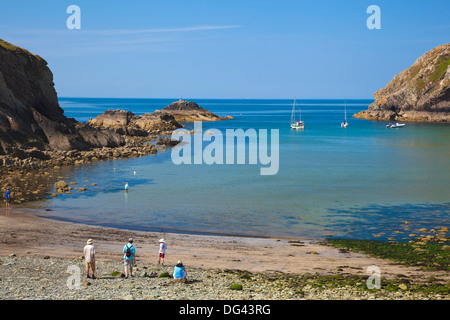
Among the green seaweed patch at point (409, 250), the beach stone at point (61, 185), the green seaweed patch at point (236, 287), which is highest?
the beach stone at point (61, 185)

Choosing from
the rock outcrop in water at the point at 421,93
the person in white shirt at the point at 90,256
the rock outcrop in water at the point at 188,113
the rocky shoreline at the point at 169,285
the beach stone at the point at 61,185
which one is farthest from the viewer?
the rock outcrop in water at the point at 188,113

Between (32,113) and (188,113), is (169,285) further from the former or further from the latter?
(188,113)

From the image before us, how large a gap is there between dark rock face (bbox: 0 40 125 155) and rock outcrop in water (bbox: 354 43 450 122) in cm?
12008

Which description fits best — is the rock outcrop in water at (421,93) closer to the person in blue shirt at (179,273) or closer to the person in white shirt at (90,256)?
the person in blue shirt at (179,273)

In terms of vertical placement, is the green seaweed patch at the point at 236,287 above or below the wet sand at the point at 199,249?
above

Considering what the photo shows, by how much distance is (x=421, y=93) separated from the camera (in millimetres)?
168875

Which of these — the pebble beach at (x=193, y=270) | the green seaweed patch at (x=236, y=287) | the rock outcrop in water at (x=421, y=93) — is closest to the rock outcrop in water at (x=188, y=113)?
the rock outcrop in water at (x=421, y=93)

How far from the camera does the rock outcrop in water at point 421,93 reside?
16088cm

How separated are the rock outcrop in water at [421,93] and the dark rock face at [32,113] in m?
120

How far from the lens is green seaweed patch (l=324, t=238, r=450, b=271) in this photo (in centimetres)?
2486

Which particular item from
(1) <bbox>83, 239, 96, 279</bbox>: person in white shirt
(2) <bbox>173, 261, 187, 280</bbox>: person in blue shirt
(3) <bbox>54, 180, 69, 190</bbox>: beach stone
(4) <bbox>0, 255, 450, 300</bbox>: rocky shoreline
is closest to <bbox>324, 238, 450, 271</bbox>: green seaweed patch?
(4) <bbox>0, 255, 450, 300</bbox>: rocky shoreline

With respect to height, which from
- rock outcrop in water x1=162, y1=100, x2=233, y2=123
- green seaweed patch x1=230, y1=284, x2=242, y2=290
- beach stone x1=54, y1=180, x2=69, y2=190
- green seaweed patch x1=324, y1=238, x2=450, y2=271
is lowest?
green seaweed patch x1=324, y1=238, x2=450, y2=271

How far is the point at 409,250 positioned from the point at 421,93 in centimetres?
15500

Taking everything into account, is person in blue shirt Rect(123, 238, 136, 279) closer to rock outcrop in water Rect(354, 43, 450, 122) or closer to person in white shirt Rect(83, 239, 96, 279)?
person in white shirt Rect(83, 239, 96, 279)
